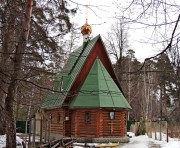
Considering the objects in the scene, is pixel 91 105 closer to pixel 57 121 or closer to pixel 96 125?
pixel 96 125

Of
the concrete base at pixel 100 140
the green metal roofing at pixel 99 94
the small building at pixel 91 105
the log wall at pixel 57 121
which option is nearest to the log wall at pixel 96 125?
the small building at pixel 91 105

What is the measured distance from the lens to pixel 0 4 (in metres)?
6.36

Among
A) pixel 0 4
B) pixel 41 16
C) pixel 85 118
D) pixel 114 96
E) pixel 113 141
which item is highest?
pixel 41 16

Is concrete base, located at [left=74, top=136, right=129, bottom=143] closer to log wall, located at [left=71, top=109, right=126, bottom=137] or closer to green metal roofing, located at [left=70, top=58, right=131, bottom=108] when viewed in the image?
log wall, located at [left=71, top=109, right=126, bottom=137]

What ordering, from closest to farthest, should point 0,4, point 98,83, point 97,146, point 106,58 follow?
point 0,4 < point 97,146 < point 98,83 < point 106,58

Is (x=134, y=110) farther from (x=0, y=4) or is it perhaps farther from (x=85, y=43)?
(x=0, y=4)

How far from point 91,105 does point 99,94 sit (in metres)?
1.31

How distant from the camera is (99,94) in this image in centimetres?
2056

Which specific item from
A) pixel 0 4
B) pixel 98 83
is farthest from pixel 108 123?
pixel 0 4

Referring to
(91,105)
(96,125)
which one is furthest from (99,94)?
(96,125)

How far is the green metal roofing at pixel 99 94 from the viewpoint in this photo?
64.6 feet

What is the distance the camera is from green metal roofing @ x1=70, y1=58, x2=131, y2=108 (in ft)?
64.6

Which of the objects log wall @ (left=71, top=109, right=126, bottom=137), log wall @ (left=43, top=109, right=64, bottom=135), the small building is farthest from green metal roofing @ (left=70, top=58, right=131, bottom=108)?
log wall @ (left=43, top=109, right=64, bottom=135)

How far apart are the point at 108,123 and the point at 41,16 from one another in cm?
950
